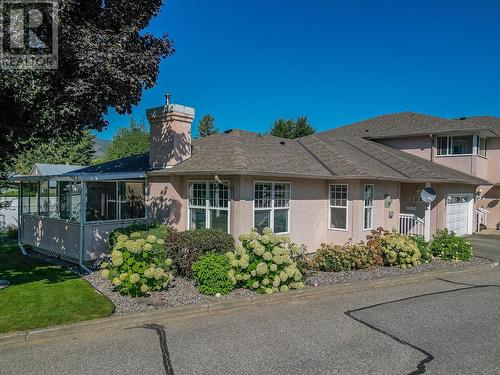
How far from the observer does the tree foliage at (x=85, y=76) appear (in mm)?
7078

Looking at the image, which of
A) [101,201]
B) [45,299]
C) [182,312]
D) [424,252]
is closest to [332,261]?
[424,252]

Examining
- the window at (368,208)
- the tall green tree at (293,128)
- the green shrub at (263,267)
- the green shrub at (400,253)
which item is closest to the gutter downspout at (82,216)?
the green shrub at (263,267)

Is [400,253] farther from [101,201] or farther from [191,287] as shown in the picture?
[101,201]

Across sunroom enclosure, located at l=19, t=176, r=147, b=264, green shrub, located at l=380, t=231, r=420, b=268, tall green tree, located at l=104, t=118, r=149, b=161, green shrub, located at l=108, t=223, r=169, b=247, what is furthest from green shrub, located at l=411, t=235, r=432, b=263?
tall green tree, located at l=104, t=118, r=149, b=161

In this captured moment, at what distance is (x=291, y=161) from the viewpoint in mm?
13055

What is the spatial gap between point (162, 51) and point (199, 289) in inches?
235

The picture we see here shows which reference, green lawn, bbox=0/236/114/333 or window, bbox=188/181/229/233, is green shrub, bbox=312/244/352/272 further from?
green lawn, bbox=0/236/114/333

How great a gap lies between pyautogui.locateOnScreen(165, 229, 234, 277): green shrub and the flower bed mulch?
396 millimetres

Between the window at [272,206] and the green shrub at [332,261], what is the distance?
1901 mm

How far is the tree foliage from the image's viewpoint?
7078 mm

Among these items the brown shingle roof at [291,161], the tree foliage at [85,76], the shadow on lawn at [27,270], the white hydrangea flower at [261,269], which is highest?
the tree foliage at [85,76]

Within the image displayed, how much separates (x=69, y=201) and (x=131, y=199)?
2114 millimetres

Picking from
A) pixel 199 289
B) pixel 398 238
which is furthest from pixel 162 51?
pixel 398 238

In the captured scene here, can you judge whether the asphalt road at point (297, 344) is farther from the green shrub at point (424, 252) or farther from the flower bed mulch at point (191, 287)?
the green shrub at point (424, 252)
